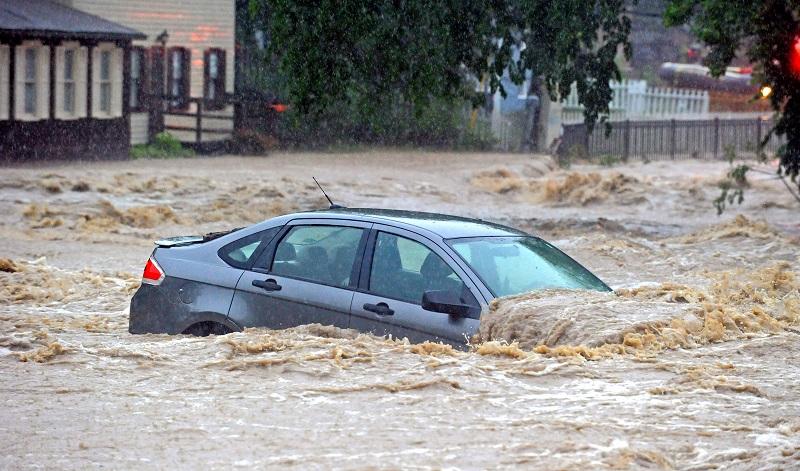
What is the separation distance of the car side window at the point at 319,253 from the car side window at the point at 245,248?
0.14 meters

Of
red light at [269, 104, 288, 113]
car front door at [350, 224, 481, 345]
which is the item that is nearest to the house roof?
red light at [269, 104, 288, 113]

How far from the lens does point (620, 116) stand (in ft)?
116

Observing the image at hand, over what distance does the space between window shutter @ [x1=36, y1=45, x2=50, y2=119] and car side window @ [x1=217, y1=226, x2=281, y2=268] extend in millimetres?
16502

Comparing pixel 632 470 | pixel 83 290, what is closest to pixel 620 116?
pixel 83 290

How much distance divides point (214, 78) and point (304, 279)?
22.8 meters

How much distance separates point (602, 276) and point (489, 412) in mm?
7569

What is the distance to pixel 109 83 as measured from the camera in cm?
2470

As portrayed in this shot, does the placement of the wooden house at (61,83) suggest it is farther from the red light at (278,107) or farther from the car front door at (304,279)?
the car front door at (304,279)

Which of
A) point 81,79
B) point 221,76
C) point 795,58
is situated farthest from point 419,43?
point 221,76

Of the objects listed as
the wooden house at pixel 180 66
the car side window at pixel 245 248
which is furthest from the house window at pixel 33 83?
the car side window at pixel 245 248

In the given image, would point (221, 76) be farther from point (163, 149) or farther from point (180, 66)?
point (163, 149)

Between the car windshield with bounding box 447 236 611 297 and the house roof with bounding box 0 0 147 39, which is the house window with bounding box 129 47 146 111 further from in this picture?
the car windshield with bounding box 447 236 611 297

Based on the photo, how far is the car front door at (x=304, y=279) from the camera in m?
7.06

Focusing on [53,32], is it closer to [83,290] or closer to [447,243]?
[83,290]
